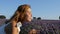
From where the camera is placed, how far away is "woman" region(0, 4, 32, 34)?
3.71m

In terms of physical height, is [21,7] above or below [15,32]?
above

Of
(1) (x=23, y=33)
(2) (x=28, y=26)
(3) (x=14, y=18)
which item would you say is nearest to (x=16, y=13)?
(3) (x=14, y=18)

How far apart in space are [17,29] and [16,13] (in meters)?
0.27

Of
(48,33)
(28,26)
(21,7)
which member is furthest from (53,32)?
(21,7)

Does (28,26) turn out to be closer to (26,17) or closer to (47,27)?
(47,27)

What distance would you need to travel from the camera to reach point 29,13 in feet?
12.7

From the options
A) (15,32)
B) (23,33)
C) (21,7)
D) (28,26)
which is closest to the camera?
(15,32)

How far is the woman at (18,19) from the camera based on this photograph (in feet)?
12.2

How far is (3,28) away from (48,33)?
668 cm

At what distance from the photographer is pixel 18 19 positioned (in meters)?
3.87

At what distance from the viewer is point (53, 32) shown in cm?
1047

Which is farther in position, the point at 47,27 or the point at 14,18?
the point at 47,27

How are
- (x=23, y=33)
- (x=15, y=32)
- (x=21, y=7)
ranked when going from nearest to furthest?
(x=15, y=32) < (x=21, y=7) < (x=23, y=33)

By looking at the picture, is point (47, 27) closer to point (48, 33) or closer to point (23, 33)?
point (48, 33)
